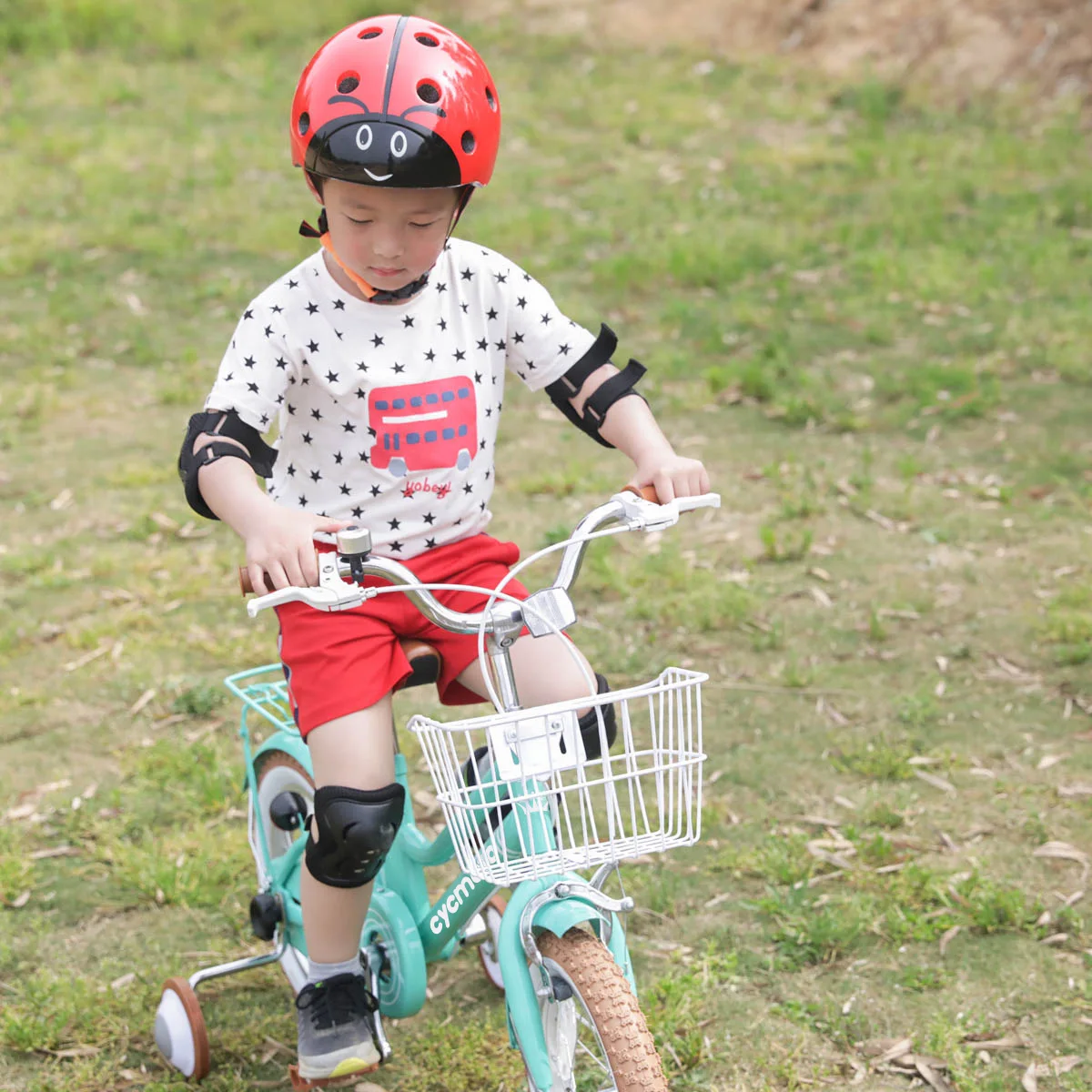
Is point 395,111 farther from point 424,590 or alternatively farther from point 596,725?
point 596,725

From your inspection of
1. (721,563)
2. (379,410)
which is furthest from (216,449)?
(721,563)

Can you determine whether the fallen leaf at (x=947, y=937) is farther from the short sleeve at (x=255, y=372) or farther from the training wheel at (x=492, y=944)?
the short sleeve at (x=255, y=372)

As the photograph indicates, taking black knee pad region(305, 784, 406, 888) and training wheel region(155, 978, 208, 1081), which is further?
training wheel region(155, 978, 208, 1081)

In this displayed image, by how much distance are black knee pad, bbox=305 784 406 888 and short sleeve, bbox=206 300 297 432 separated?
763 millimetres

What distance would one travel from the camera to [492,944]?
12.4ft

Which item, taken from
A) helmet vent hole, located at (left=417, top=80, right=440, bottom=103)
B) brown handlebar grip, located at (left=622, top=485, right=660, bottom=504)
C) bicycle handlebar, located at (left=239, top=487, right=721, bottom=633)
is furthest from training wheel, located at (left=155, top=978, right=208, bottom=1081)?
helmet vent hole, located at (left=417, top=80, right=440, bottom=103)

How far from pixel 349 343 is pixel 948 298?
6.56m

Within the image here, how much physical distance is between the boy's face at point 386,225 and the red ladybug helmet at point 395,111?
0.21 feet

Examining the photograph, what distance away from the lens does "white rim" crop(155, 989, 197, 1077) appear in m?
3.36

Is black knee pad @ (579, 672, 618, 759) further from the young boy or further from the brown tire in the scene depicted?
the brown tire

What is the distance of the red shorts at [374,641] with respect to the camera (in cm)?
291

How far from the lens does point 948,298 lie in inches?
345

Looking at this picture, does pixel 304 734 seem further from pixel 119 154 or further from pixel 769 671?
pixel 119 154

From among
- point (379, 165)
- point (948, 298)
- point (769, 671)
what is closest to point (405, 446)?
point (379, 165)
